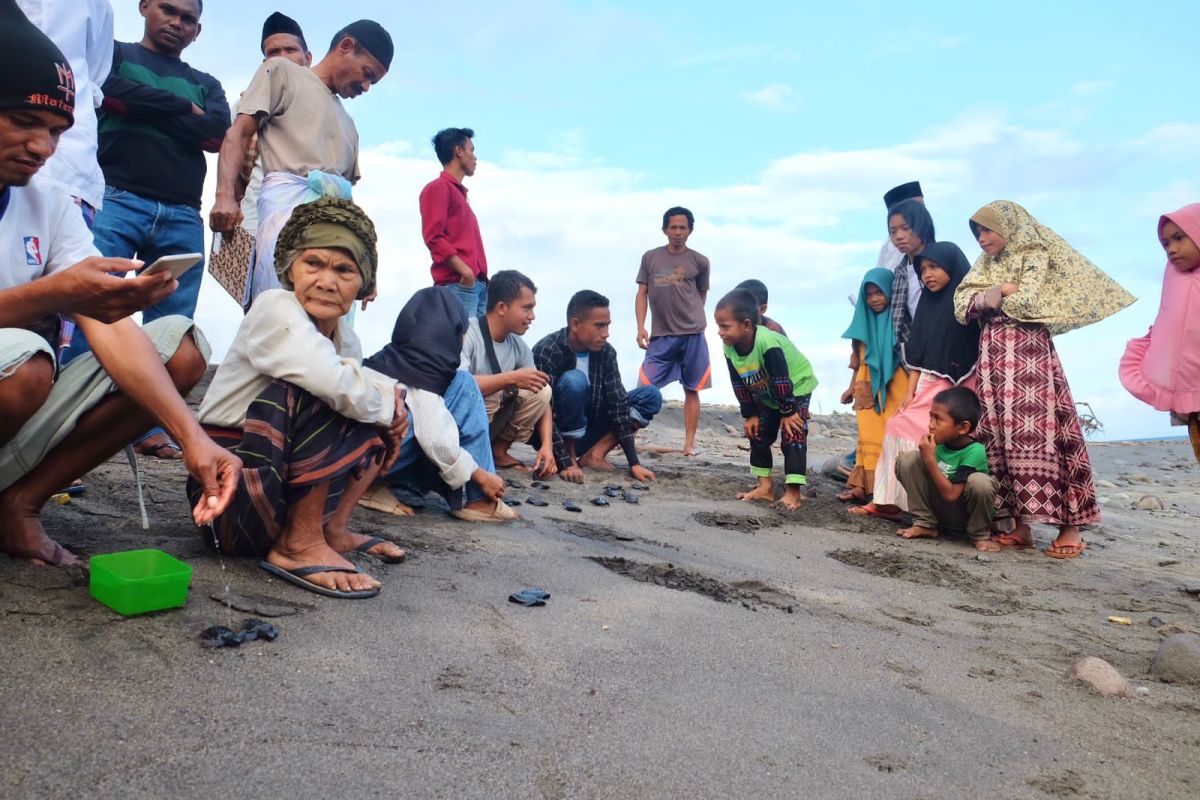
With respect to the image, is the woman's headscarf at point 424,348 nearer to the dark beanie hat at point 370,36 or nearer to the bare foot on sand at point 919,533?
the dark beanie hat at point 370,36

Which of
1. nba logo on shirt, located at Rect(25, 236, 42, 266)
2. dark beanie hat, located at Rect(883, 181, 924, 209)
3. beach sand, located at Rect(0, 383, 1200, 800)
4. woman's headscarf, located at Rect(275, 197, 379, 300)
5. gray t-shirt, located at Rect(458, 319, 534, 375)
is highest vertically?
dark beanie hat, located at Rect(883, 181, 924, 209)

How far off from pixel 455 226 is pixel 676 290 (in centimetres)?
239

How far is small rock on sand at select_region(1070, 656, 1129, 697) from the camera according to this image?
2.29 m

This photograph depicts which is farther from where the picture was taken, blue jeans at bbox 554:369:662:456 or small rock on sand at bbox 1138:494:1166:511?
small rock on sand at bbox 1138:494:1166:511

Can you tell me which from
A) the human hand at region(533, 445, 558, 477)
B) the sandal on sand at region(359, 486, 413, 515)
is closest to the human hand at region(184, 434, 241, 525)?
the sandal on sand at region(359, 486, 413, 515)

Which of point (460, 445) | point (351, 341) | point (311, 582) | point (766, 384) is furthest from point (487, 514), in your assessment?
point (766, 384)

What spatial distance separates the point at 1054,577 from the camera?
3.79m

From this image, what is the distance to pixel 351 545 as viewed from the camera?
2.68m

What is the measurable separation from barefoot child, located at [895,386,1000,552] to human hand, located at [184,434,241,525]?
3394 millimetres

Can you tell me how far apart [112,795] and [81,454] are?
1167 millimetres

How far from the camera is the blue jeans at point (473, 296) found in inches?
199

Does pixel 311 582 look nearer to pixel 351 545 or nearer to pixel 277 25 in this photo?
pixel 351 545

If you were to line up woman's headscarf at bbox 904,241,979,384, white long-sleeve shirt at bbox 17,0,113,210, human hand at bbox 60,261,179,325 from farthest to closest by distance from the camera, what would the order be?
woman's headscarf at bbox 904,241,979,384
white long-sleeve shirt at bbox 17,0,113,210
human hand at bbox 60,261,179,325

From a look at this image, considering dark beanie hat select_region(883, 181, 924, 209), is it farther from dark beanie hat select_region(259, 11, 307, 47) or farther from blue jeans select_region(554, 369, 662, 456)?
dark beanie hat select_region(259, 11, 307, 47)
